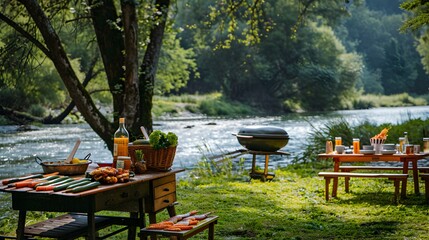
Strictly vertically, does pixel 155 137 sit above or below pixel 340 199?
above

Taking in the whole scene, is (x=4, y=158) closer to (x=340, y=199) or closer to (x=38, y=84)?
(x=340, y=199)

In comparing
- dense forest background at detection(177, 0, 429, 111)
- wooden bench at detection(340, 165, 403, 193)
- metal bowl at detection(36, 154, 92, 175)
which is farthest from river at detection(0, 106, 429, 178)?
dense forest background at detection(177, 0, 429, 111)

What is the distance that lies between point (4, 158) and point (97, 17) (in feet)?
27.9

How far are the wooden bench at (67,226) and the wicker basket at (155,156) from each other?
0.52m

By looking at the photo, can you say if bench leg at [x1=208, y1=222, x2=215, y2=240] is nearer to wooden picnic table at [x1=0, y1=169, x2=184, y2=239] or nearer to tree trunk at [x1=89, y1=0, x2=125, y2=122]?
wooden picnic table at [x1=0, y1=169, x2=184, y2=239]

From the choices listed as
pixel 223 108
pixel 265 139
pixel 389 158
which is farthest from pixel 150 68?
pixel 223 108

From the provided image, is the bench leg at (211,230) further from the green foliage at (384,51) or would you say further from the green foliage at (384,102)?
the green foliage at (384,51)

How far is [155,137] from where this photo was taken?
18.3 ft

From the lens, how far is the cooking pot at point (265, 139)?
462 inches

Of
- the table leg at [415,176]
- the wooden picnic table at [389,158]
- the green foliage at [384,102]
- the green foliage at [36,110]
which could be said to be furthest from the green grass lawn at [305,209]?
the green foliage at [384,102]

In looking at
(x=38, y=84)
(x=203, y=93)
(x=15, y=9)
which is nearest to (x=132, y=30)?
Answer: (x=15, y=9)

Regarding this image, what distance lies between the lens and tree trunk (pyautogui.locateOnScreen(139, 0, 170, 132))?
35.4 ft

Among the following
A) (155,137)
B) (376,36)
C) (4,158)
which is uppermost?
(376,36)

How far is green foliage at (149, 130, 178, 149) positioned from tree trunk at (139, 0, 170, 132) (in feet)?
16.7
